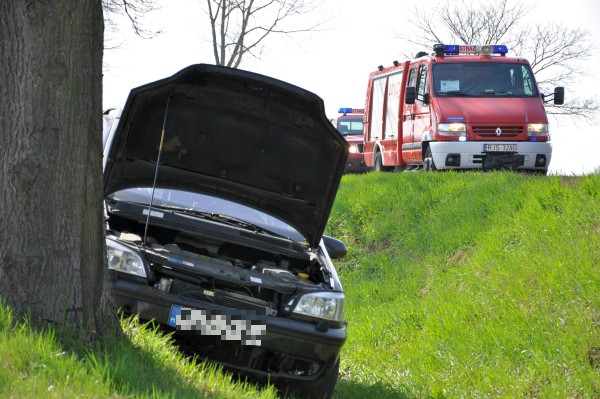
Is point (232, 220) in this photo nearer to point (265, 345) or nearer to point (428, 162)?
point (265, 345)

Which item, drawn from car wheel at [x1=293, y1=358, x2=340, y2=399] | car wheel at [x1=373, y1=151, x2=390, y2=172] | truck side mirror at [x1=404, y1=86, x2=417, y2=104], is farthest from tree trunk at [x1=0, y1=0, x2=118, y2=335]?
car wheel at [x1=373, y1=151, x2=390, y2=172]

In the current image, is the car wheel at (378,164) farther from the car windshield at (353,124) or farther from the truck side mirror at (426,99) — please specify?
the car windshield at (353,124)

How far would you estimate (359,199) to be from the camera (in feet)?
56.4

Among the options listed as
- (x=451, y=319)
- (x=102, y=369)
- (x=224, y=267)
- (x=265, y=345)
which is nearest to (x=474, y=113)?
(x=451, y=319)

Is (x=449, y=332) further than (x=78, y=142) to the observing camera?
Yes

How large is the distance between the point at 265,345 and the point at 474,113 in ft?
39.6

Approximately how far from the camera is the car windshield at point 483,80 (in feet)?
59.9

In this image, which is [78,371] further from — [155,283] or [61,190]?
[155,283]

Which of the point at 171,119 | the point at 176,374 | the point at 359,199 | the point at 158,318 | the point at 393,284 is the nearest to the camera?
the point at 176,374

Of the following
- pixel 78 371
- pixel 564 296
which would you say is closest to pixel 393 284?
pixel 564 296

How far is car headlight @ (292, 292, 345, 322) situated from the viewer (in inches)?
255

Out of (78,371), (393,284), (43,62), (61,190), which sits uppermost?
(43,62)

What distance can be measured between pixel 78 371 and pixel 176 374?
781 mm

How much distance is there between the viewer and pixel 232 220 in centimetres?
765
